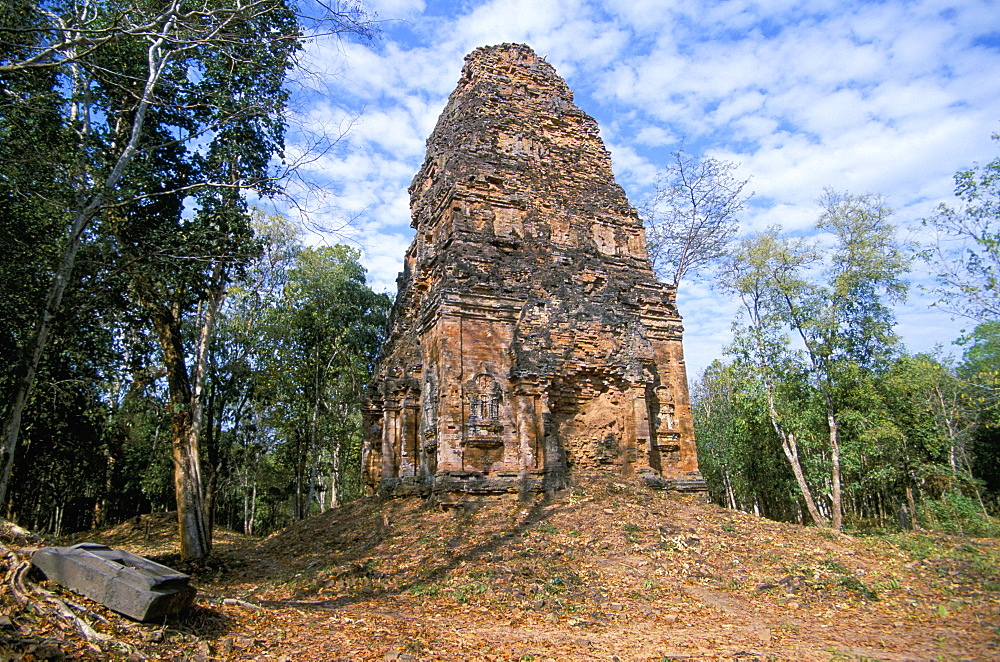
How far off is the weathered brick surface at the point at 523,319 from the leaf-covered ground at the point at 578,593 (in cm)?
160

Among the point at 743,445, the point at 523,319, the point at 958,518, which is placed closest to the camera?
the point at 523,319

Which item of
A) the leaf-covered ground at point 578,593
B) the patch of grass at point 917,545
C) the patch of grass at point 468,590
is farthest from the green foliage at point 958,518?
the patch of grass at point 468,590

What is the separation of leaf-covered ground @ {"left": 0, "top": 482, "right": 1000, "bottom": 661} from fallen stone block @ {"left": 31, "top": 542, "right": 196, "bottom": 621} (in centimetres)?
13

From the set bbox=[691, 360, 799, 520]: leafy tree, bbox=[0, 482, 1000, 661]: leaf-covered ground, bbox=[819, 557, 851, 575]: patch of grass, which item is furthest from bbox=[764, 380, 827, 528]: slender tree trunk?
bbox=[819, 557, 851, 575]: patch of grass

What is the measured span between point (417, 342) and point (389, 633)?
10274mm

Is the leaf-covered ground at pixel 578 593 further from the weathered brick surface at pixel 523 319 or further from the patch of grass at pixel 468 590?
the weathered brick surface at pixel 523 319

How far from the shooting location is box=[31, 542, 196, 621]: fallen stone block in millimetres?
4887

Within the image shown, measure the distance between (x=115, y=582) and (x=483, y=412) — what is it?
8772 mm

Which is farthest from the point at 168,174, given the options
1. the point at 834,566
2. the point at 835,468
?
the point at 835,468

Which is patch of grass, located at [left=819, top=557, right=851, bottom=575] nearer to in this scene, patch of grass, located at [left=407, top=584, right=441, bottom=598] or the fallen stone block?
patch of grass, located at [left=407, top=584, right=441, bottom=598]

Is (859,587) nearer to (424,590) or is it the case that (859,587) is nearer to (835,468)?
(424,590)

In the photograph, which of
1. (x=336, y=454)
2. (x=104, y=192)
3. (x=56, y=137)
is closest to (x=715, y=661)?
(x=104, y=192)

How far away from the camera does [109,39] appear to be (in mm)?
5270

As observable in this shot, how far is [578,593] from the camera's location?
786cm
